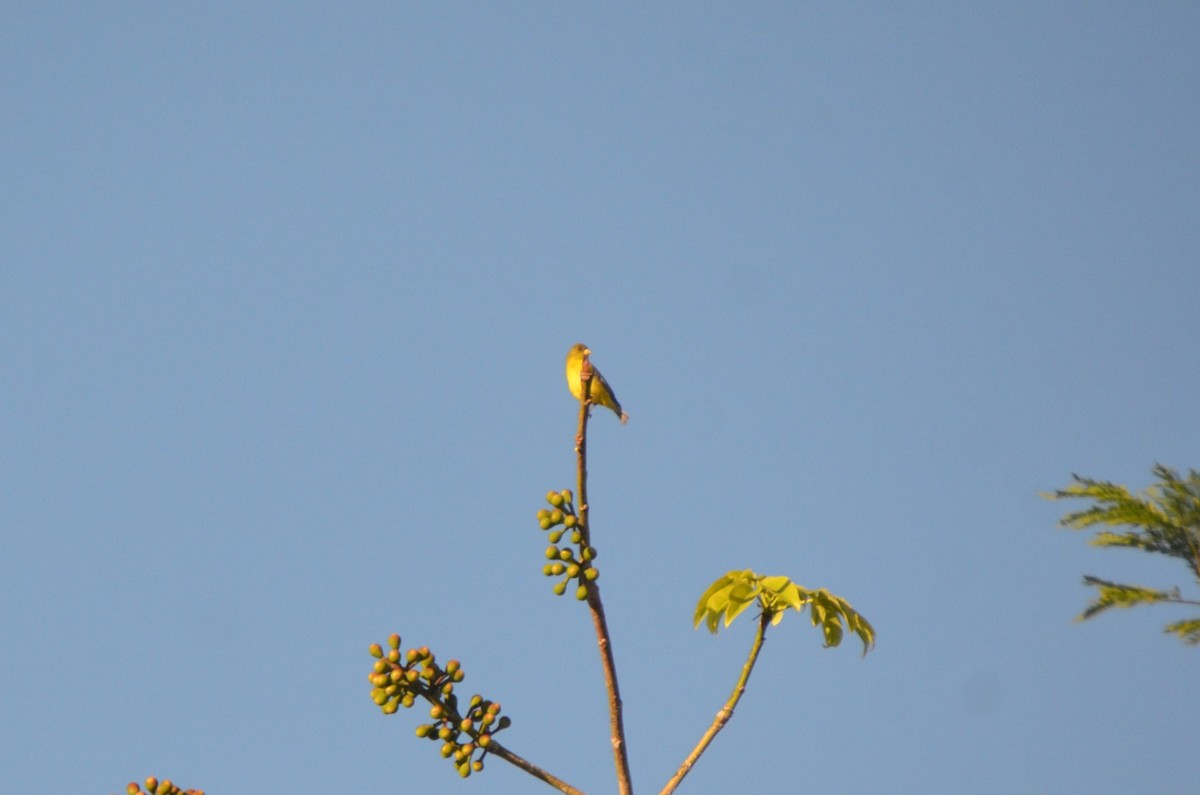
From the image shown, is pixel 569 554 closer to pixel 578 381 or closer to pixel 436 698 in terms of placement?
pixel 436 698

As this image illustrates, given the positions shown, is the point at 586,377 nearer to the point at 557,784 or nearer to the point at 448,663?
the point at 448,663

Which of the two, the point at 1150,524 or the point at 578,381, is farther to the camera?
the point at 578,381

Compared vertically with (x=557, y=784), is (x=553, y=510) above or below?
above

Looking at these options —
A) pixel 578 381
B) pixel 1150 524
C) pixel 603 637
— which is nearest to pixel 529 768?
pixel 603 637

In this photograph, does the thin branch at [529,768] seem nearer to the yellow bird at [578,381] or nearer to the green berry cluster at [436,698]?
the green berry cluster at [436,698]

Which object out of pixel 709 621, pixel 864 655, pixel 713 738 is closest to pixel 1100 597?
pixel 864 655

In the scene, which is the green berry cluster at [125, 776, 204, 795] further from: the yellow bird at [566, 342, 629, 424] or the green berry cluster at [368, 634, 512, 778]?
the yellow bird at [566, 342, 629, 424]

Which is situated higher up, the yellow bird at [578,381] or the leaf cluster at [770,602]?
the yellow bird at [578,381]

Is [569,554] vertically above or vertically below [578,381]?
below

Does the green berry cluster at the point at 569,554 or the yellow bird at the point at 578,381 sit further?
the yellow bird at the point at 578,381

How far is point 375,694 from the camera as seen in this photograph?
414 cm

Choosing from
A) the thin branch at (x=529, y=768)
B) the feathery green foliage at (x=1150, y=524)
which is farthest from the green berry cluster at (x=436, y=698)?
the feathery green foliage at (x=1150, y=524)

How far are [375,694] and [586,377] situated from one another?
1.45 meters

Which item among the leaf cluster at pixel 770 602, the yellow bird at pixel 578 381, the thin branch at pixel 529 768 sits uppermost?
the yellow bird at pixel 578 381
